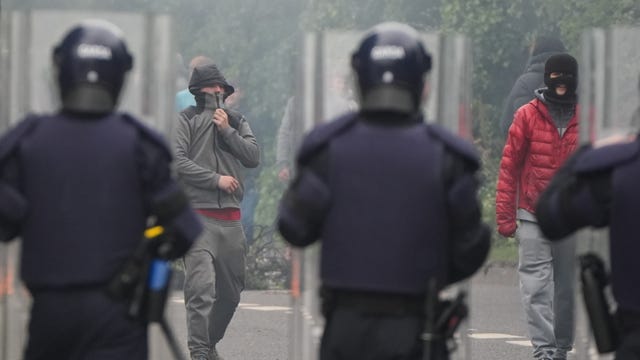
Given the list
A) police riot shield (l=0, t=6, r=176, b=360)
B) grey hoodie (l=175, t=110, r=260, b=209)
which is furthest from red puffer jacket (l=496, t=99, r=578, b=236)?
police riot shield (l=0, t=6, r=176, b=360)

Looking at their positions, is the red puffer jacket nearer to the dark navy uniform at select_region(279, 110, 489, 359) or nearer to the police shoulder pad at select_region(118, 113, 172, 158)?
the dark navy uniform at select_region(279, 110, 489, 359)

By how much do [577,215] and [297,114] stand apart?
1881mm

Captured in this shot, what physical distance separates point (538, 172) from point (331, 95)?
10.3 ft

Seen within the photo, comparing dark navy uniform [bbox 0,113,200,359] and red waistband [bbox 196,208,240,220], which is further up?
red waistband [bbox 196,208,240,220]

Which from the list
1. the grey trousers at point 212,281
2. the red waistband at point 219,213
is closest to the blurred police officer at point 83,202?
the grey trousers at point 212,281

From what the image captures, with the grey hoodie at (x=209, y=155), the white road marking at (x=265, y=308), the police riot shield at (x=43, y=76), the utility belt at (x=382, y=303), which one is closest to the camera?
the utility belt at (x=382, y=303)

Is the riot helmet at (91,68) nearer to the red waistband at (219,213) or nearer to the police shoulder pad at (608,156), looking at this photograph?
the police shoulder pad at (608,156)

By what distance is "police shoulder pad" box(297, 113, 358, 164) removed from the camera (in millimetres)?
6516

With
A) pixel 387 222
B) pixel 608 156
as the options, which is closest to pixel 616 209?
pixel 608 156

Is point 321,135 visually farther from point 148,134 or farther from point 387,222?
point 148,134

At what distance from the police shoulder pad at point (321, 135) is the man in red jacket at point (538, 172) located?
4.49 metres

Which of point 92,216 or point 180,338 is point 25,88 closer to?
point 92,216

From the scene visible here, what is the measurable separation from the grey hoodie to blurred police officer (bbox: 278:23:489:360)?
4872 mm

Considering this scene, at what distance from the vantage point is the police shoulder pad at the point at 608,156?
6316mm
